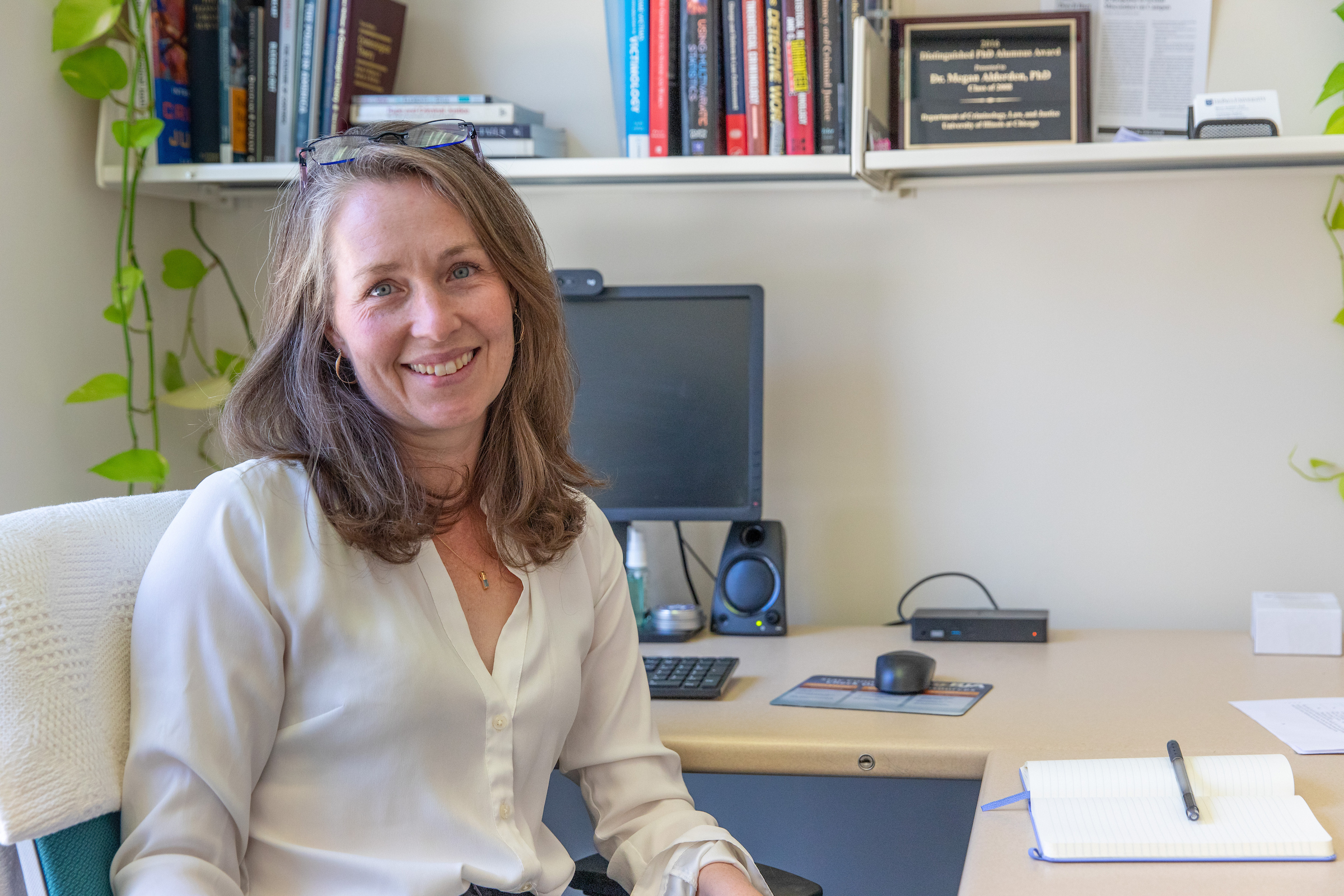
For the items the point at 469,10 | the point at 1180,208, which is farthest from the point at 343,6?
the point at 1180,208

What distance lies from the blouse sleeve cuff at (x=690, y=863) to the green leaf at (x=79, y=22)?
53.7 inches

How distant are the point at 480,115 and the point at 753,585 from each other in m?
0.81

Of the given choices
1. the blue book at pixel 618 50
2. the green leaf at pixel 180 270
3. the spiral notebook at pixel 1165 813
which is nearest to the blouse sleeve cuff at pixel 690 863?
the spiral notebook at pixel 1165 813

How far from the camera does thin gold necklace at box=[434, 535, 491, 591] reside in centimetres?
119

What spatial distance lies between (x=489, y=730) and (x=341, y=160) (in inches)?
21.8

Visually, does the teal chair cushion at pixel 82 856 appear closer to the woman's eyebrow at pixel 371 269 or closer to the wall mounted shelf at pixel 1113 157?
the woman's eyebrow at pixel 371 269

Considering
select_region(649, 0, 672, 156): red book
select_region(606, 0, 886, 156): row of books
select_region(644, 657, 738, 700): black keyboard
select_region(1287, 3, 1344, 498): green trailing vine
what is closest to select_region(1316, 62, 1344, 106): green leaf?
select_region(1287, 3, 1344, 498): green trailing vine

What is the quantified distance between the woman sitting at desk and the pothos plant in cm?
59

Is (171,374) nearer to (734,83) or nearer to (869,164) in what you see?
(734,83)

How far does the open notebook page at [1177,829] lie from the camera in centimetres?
93

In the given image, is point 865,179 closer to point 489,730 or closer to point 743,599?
point 743,599

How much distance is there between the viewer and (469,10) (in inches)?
78.4

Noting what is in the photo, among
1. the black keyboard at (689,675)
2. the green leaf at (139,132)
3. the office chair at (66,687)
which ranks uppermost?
the green leaf at (139,132)

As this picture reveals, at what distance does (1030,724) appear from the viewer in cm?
133
